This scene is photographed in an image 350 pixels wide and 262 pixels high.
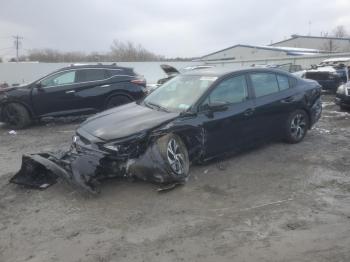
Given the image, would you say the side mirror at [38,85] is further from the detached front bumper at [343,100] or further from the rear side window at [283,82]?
the detached front bumper at [343,100]

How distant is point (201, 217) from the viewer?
4793mm

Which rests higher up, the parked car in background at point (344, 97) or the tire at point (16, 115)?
the parked car in background at point (344, 97)

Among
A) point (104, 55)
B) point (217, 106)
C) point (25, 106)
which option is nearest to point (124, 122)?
point (217, 106)

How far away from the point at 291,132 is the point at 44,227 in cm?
500

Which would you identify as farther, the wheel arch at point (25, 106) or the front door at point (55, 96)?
the front door at point (55, 96)

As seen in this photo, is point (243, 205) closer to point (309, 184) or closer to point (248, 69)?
point (309, 184)

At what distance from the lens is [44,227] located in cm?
468

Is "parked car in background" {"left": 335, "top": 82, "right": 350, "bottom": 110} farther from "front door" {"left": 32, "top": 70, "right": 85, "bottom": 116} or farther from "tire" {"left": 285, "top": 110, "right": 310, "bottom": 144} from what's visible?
"front door" {"left": 32, "top": 70, "right": 85, "bottom": 116}

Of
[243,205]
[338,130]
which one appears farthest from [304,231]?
[338,130]

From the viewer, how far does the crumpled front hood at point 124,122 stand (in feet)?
18.7

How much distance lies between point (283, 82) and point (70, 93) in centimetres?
605

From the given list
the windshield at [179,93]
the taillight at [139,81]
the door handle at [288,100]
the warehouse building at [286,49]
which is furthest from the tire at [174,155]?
the warehouse building at [286,49]

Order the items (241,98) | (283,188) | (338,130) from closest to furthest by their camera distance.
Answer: (283,188) < (241,98) < (338,130)

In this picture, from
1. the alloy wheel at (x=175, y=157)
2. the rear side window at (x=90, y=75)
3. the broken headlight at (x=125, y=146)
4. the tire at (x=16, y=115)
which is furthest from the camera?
the rear side window at (x=90, y=75)
